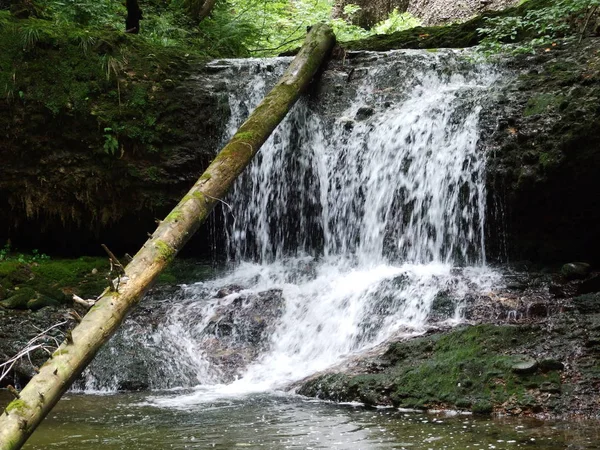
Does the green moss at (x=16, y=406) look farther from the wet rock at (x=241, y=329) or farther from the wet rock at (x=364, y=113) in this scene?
the wet rock at (x=364, y=113)

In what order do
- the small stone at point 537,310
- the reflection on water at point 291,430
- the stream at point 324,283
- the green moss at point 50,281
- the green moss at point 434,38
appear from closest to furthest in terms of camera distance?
the reflection on water at point 291,430
the stream at point 324,283
the small stone at point 537,310
the green moss at point 50,281
the green moss at point 434,38

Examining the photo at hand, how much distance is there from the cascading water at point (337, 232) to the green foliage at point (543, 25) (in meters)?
0.82

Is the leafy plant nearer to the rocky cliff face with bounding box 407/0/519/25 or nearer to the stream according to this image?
the stream

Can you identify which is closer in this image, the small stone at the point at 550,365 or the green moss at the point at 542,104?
the small stone at the point at 550,365

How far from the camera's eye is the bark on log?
12.4ft

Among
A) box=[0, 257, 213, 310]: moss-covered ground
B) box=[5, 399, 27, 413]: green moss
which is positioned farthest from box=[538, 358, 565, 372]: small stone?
box=[0, 257, 213, 310]: moss-covered ground

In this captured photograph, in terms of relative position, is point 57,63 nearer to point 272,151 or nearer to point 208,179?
point 272,151

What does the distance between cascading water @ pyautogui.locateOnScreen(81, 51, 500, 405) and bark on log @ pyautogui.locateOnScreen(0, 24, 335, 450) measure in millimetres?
659

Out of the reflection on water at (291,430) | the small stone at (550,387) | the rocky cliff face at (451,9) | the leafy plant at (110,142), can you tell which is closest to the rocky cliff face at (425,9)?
the rocky cliff face at (451,9)

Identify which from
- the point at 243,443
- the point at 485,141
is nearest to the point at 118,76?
the point at 485,141

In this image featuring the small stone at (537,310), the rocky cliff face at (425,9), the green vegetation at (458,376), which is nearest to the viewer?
the green vegetation at (458,376)

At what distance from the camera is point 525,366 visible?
5.74 meters

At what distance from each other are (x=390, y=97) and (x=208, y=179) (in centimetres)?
444

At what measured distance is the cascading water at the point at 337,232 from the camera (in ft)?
25.9
